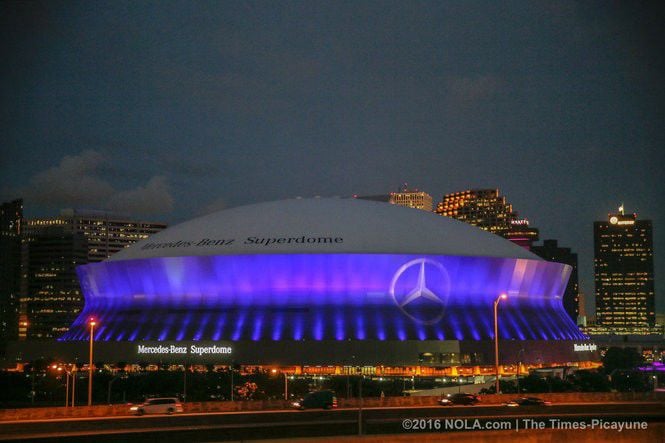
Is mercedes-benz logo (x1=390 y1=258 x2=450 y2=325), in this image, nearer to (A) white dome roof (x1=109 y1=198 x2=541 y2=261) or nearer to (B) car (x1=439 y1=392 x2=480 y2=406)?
(A) white dome roof (x1=109 y1=198 x2=541 y2=261)

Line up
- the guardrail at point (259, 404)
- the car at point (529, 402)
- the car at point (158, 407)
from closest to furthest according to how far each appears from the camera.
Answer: the guardrail at point (259, 404), the car at point (158, 407), the car at point (529, 402)

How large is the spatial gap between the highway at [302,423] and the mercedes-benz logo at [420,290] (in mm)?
44762

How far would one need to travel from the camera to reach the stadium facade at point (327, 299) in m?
93.8

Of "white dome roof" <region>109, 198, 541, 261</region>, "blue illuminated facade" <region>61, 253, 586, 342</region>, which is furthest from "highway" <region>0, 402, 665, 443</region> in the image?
"white dome roof" <region>109, 198, 541, 261</region>

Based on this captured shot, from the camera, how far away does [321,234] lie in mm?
100812

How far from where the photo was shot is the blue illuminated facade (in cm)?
9638

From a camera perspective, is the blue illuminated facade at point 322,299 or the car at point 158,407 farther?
the blue illuminated facade at point 322,299

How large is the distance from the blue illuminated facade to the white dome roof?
5.22ft

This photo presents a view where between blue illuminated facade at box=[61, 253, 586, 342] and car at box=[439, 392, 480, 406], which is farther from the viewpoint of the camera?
blue illuminated facade at box=[61, 253, 586, 342]

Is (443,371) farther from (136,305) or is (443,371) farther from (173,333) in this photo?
(136,305)

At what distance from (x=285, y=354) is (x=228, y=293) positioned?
11.5m

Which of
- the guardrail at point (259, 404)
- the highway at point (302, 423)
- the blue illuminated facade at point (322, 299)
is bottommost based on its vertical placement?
the guardrail at point (259, 404)

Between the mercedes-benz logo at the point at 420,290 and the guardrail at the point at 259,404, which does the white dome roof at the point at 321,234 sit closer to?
the mercedes-benz logo at the point at 420,290
